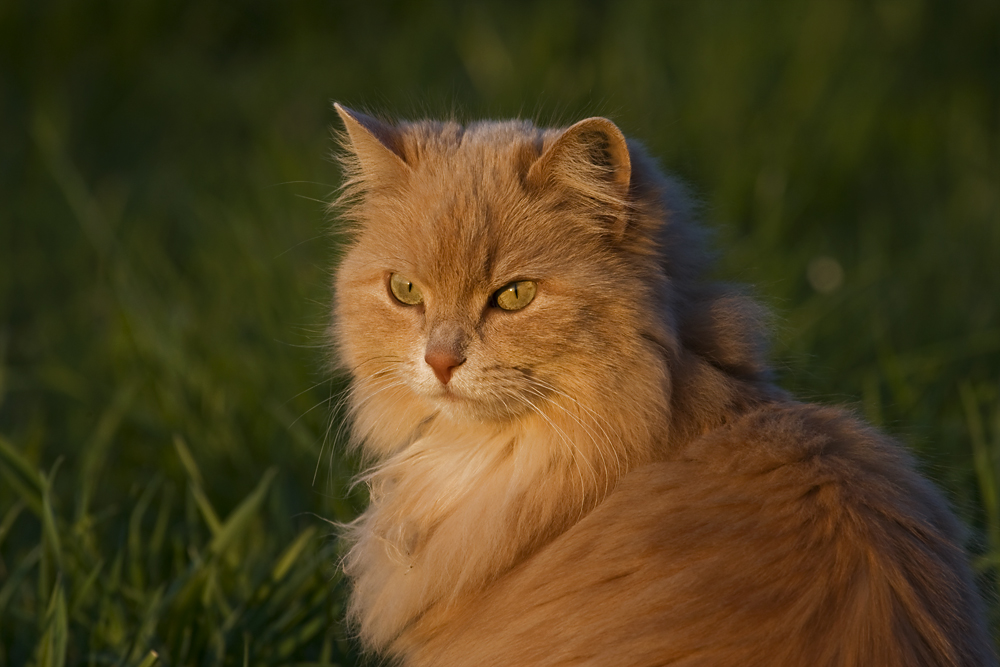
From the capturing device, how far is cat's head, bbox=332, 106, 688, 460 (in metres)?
2.04

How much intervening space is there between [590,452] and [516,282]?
407 millimetres

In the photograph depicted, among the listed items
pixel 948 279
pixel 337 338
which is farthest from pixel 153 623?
pixel 948 279

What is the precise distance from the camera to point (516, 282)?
2.13 m

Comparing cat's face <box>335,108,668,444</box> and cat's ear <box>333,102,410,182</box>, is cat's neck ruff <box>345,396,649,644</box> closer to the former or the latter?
cat's face <box>335,108,668,444</box>

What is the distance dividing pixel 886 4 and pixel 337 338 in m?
5.69

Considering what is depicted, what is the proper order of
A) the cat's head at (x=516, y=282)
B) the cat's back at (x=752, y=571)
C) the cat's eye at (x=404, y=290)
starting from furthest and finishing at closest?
the cat's eye at (x=404, y=290)
the cat's head at (x=516, y=282)
the cat's back at (x=752, y=571)

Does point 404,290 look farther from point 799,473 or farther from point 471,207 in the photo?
point 799,473

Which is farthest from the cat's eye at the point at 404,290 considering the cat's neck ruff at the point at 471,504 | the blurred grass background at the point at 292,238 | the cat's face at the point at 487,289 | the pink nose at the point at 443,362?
the blurred grass background at the point at 292,238

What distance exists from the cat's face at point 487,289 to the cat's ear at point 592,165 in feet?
0.05

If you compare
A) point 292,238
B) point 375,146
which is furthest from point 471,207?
point 292,238

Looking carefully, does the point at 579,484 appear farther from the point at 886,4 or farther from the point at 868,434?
the point at 886,4

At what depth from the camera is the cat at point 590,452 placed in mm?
1765

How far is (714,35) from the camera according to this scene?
6.14 meters

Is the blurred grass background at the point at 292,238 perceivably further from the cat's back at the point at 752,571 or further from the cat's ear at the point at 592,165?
the cat's back at the point at 752,571
